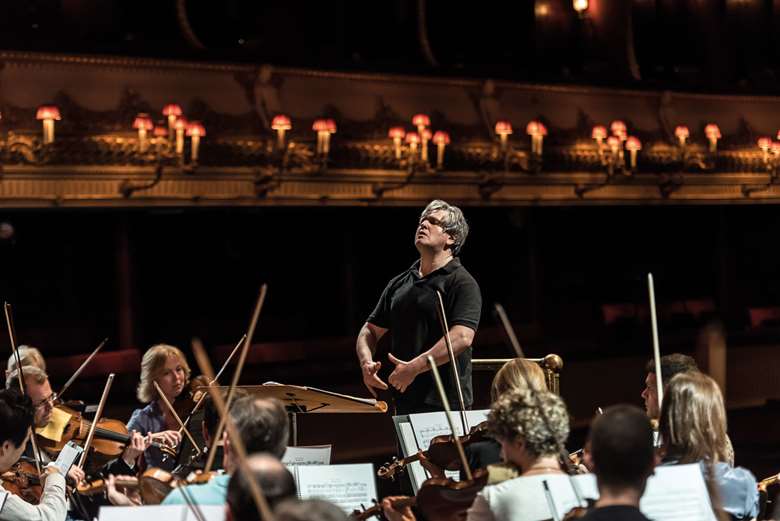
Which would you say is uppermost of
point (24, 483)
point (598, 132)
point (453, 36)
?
point (453, 36)

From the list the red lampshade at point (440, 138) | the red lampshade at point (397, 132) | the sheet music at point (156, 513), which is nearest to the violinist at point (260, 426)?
the sheet music at point (156, 513)

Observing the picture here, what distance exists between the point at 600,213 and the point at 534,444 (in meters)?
8.39

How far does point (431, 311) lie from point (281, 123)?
4455mm

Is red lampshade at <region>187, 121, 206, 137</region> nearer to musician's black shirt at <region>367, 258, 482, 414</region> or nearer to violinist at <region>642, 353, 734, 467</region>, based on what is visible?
musician's black shirt at <region>367, 258, 482, 414</region>

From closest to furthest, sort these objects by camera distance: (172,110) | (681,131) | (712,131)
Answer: (172,110) < (681,131) < (712,131)

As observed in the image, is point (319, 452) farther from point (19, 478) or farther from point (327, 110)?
point (327, 110)

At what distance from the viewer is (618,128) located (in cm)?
1010

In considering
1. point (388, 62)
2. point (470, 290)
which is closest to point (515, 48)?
point (388, 62)

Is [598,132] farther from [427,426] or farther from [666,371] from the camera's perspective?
[427,426]

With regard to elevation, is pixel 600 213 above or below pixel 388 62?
below

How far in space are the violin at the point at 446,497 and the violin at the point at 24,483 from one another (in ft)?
4.22

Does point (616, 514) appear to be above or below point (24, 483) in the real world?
above

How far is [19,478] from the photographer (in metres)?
3.67

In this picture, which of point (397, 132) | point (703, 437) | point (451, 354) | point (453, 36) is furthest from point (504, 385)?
point (453, 36)
